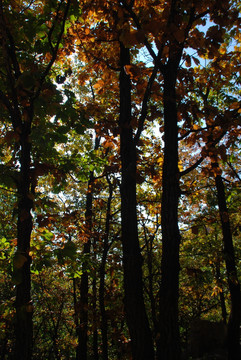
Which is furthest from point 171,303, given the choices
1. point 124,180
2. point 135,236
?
point 124,180

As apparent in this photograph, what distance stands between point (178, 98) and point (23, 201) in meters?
2.64

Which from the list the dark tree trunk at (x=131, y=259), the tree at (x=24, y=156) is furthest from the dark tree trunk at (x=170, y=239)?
the tree at (x=24, y=156)

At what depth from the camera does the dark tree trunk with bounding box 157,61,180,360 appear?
2.77 meters

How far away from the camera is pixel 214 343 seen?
10.9m

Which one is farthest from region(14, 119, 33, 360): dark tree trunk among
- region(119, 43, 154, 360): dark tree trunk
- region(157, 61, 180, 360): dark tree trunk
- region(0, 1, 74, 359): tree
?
region(157, 61, 180, 360): dark tree trunk

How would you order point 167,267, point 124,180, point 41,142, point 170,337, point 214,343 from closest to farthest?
point 170,337 → point 167,267 → point 124,180 → point 41,142 → point 214,343

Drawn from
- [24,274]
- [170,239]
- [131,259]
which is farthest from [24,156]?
[170,239]

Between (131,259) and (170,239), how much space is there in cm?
55

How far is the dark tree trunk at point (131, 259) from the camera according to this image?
113 inches

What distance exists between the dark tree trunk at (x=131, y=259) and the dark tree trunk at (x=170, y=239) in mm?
208

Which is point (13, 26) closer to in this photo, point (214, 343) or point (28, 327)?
point (28, 327)

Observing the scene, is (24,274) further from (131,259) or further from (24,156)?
(24,156)

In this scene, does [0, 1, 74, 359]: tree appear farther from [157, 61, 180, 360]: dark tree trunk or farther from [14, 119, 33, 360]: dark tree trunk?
[157, 61, 180, 360]: dark tree trunk

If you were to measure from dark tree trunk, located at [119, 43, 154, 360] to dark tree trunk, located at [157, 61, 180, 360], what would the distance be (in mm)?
208
